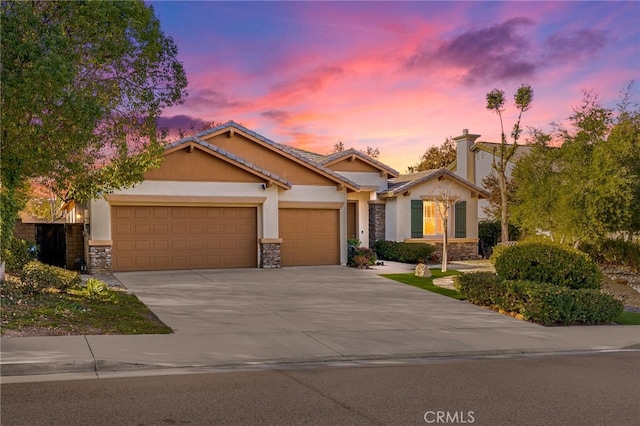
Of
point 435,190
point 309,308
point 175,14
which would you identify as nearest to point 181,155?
point 175,14

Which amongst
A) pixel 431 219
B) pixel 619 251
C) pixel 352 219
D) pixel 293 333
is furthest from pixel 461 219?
pixel 293 333

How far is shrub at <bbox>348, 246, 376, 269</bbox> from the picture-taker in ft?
75.5

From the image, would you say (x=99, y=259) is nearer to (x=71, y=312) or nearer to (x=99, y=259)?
(x=99, y=259)

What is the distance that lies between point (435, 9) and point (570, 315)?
9548 mm

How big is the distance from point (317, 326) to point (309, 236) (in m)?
11.8

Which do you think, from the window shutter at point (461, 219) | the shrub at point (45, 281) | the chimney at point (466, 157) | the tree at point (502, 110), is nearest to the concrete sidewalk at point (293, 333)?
the shrub at point (45, 281)

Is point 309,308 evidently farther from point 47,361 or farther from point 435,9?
point 435,9

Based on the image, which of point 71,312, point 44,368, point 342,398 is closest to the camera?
point 342,398

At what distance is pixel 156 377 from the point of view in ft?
25.0

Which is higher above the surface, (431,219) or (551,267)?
(431,219)

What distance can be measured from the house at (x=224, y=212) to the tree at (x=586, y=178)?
720 cm

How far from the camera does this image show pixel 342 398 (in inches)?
273

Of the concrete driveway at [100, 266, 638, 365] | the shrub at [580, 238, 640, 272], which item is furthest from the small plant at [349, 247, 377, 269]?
the shrub at [580, 238, 640, 272]

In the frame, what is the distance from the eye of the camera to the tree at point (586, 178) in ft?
68.0
